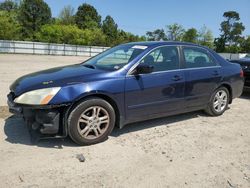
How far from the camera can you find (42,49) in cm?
3469

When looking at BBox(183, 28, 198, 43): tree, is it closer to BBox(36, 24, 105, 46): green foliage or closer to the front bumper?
BBox(36, 24, 105, 46): green foliage

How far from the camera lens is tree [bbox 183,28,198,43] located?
2378 inches

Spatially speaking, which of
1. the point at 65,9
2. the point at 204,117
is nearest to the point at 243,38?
the point at 65,9

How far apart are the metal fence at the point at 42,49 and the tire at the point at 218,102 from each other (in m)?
30.9

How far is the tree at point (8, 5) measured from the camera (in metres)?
63.0

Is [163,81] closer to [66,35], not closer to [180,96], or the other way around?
[180,96]

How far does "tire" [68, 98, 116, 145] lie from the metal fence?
3119cm

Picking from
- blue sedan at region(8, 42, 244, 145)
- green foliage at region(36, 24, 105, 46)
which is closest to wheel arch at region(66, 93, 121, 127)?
blue sedan at region(8, 42, 244, 145)

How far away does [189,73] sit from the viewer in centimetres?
507

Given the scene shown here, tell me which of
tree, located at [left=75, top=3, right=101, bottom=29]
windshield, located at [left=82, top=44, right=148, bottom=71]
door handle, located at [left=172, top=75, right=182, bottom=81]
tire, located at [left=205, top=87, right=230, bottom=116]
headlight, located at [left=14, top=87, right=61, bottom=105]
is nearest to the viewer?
headlight, located at [left=14, top=87, right=61, bottom=105]

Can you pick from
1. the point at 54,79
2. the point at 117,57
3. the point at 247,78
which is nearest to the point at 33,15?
the point at 247,78

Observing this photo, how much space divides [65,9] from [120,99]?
66814mm

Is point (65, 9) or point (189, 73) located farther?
point (65, 9)

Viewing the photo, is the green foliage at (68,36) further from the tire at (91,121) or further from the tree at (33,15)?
the tire at (91,121)
